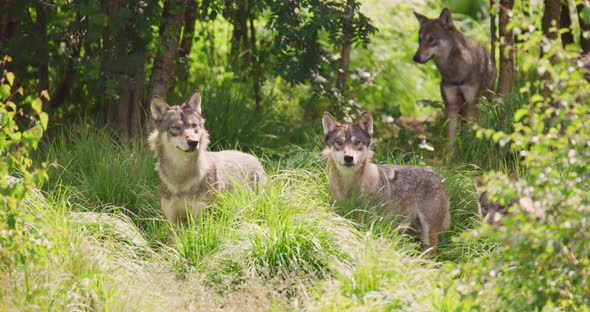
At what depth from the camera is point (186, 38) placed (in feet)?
35.4

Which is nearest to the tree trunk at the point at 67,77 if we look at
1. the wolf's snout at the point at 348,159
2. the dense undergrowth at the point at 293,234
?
the dense undergrowth at the point at 293,234

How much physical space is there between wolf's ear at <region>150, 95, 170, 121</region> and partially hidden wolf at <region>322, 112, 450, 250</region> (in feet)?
4.66

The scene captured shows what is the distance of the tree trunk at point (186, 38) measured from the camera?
1041 centimetres

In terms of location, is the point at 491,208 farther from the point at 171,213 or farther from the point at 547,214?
the point at 171,213

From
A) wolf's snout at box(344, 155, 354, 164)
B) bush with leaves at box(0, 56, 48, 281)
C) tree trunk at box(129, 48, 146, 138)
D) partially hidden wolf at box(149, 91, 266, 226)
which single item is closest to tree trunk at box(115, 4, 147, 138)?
tree trunk at box(129, 48, 146, 138)

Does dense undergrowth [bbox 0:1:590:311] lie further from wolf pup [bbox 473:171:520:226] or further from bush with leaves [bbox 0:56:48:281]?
wolf pup [bbox 473:171:520:226]

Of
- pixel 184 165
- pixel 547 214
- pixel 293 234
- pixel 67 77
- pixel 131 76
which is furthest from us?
pixel 67 77

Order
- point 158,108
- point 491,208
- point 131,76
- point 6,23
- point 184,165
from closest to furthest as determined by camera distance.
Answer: point 491,208 < point 184,165 < point 158,108 < point 131,76 < point 6,23

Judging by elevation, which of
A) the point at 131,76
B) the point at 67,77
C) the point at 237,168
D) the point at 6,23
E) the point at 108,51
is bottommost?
the point at 237,168

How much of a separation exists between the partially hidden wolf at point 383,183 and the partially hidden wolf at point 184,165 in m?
0.74

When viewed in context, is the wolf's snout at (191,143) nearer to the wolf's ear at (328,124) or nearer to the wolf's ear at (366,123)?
the wolf's ear at (328,124)

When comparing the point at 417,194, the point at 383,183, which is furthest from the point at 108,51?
the point at 417,194

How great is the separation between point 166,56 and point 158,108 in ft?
7.06

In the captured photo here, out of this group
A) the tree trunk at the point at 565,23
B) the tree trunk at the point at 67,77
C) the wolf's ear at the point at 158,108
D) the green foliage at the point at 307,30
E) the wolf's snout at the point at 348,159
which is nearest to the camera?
the wolf's snout at the point at 348,159
